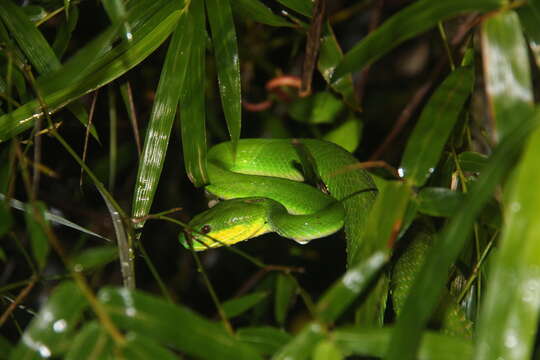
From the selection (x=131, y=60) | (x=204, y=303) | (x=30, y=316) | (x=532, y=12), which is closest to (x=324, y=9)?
(x=131, y=60)

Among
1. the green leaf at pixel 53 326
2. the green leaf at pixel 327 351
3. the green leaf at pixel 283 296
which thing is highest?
the green leaf at pixel 53 326

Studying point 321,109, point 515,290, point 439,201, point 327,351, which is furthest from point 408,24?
point 321,109

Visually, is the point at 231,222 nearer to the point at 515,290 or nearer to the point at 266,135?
the point at 515,290

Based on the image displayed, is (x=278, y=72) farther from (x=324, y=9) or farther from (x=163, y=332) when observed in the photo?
(x=163, y=332)

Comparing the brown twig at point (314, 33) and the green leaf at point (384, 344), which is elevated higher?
the brown twig at point (314, 33)

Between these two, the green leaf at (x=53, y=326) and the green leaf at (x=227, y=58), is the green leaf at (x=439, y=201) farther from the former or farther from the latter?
the green leaf at (x=53, y=326)

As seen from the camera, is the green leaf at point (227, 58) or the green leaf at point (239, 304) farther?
the green leaf at point (227, 58)

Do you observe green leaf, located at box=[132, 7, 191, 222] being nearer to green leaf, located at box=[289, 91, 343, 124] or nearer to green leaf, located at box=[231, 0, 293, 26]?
green leaf, located at box=[231, 0, 293, 26]

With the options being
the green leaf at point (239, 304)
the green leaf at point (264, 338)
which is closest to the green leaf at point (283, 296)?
the green leaf at point (239, 304)
